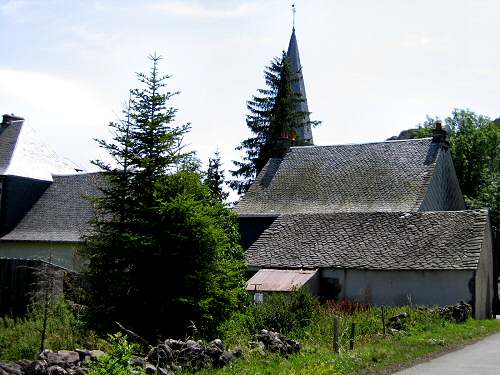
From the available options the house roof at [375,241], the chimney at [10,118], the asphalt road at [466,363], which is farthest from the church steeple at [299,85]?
the asphalt road at [466,363]

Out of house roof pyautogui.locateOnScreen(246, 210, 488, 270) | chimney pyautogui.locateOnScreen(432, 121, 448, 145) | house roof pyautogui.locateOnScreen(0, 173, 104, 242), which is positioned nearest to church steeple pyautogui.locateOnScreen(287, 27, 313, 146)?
chimney pyautogui.locateOnScreen(432, 121, 448, 145)

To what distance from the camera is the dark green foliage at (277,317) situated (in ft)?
57.0

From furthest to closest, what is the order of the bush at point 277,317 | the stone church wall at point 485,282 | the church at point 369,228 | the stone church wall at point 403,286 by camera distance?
the church at point 369,228 < the stone church wall at point 485,282 < the stone church wall at point 403,286 < the bush at point 277,317

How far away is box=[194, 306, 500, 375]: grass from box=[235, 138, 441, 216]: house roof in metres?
14.1

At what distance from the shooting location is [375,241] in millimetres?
31000

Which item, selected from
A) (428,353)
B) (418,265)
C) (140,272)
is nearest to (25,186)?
(418,265)

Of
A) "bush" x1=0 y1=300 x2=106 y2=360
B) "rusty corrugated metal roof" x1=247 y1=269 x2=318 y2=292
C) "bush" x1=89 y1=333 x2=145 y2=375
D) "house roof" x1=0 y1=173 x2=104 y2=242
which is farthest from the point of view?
"house roof" x1=0 y1=173 x2=104 y2=242

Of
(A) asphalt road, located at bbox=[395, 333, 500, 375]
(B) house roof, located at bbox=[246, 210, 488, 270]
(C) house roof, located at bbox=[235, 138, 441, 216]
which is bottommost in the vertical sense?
(A) asphalt road, located at bbox=[395, 333, 500, 375]

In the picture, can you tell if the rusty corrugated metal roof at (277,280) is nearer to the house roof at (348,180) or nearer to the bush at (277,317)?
the house roof at (348,180)

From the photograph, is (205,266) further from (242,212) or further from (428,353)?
(242,212)

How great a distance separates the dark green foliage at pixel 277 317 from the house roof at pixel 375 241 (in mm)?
10666

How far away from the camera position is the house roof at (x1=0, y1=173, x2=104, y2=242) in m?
38.3

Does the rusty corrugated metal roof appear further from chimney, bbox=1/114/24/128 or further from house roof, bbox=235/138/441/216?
chimney, bbox=1/114/24/128

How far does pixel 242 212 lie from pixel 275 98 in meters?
21.7
